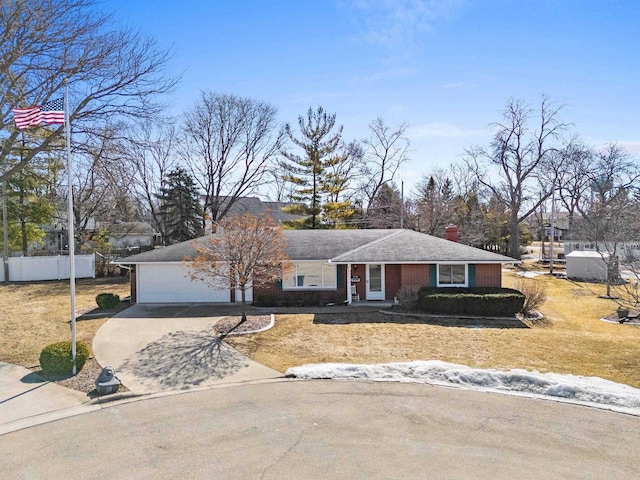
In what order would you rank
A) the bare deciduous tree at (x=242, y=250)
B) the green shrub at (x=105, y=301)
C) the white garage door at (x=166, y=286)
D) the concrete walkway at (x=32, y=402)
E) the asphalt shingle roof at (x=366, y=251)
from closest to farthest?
the concrete walkway at (x=32, y=402) < the bare deciduous tree at (x=242, y=250) < the green shrub at (x=105, y=301) < the asphalt shingle roof at (x=366, y=251) < the white garage door at (x=166, y=286)

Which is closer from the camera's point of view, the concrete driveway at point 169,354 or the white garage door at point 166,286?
the concrete driveway at point 169,354

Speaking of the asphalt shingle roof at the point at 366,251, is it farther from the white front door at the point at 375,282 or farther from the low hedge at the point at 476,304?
the low hedge at the point at 476,304

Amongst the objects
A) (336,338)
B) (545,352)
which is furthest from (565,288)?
(336,338)

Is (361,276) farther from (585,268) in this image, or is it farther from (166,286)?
(585,268)

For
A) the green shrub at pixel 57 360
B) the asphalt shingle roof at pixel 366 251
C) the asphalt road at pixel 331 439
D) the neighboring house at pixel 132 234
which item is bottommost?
the asphalt road at pixel 331 439

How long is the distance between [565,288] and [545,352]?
64.9 ft

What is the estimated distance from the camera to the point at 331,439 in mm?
7203

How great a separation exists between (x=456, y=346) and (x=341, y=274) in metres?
8.14

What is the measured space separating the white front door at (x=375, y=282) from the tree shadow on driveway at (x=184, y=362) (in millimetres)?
8919

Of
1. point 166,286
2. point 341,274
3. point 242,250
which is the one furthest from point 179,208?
point 242,250

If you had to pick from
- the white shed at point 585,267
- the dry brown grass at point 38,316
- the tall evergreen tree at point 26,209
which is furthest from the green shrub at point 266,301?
the white shed at point 585,267

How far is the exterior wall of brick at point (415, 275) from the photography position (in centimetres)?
2016

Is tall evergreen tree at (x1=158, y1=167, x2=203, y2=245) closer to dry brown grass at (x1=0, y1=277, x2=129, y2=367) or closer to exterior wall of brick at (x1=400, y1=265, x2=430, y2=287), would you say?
dry brown grass at (x1=0, y1=277, x2=129, y2=367)

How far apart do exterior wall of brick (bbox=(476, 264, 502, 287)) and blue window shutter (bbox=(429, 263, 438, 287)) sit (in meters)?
1.99
